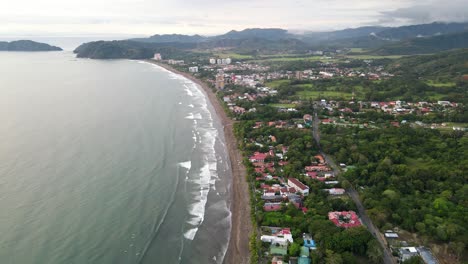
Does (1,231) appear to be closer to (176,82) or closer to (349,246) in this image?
(349,246)

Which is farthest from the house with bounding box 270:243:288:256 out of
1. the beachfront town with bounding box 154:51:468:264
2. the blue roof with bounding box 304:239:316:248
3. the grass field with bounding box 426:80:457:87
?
the grass field with bounding box 426:80:457:87

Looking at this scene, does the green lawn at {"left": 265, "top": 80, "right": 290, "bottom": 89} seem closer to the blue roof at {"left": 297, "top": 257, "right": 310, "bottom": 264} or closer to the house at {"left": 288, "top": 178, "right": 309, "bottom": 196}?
→ the house at {"left": 288, "top": 178, "right": 309, "bottom": 196}

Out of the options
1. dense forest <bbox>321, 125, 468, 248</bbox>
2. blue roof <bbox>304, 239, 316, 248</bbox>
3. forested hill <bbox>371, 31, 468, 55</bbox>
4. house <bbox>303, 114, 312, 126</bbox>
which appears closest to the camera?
blue roof <bbox>304, 239, 316, 248</bbox>

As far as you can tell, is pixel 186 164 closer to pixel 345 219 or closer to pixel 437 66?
pixel 345 219

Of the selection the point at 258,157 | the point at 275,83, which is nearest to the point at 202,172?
the point at 258,157

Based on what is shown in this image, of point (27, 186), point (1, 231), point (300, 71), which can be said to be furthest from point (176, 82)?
point (1, 231)
